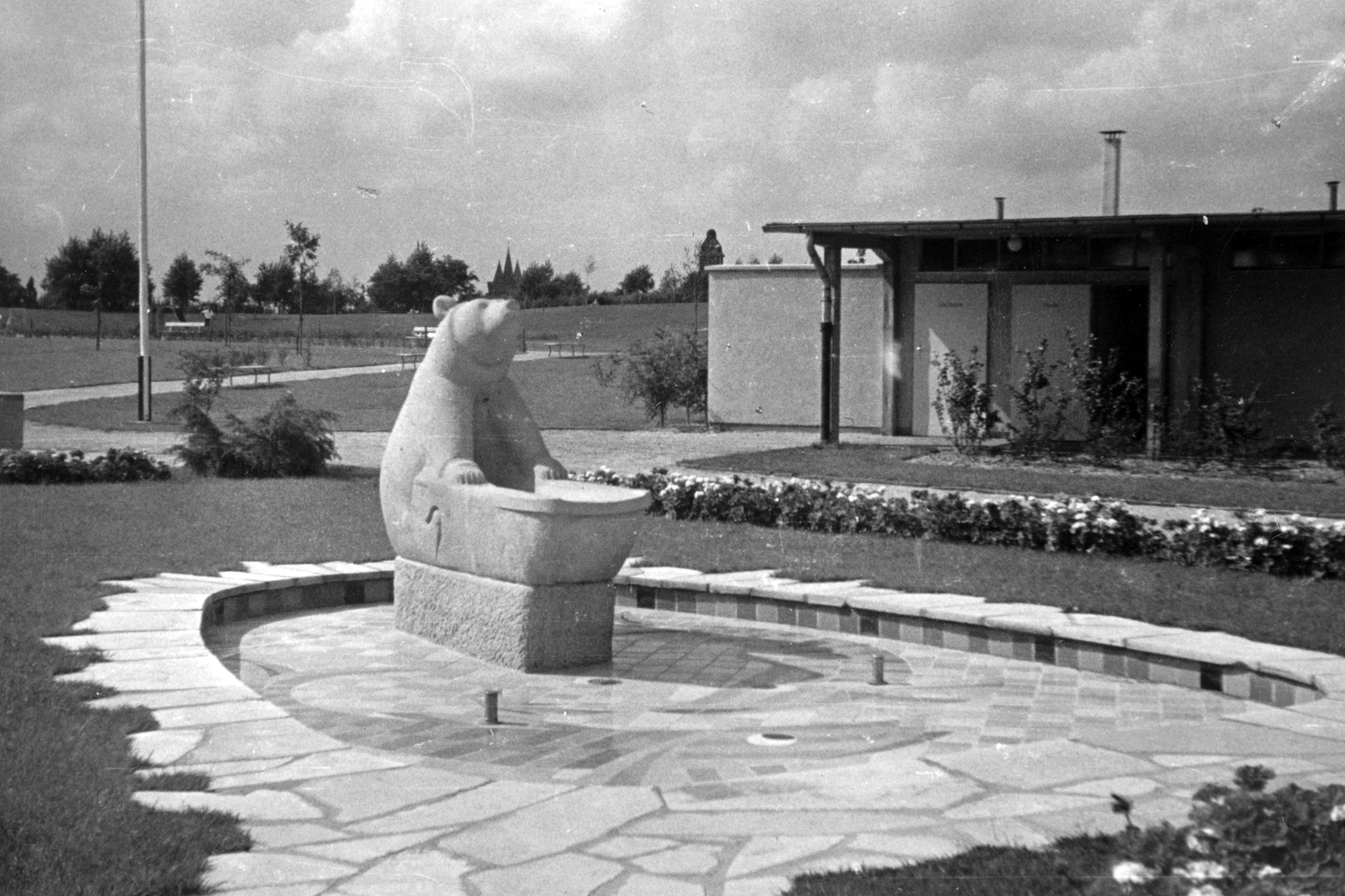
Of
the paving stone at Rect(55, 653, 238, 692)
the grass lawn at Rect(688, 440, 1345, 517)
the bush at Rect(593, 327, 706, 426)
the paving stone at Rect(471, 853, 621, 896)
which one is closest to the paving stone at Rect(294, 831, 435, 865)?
the paving stone at Rect(471, 853, 621, 896)

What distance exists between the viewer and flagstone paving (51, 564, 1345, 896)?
4.38 metres

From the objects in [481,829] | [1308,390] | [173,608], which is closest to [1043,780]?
[481,829]

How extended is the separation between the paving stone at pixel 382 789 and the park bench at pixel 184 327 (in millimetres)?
41732

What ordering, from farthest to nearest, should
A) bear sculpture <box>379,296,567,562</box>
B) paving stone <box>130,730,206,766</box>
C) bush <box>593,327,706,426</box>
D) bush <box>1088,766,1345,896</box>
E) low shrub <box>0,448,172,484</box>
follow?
bush <box>593,327,706,426</box>, low shrub <box>0,448,172,484</box>, bear sculpture <box>379,296,567,562</box>, paving stone <box>130,730,206,766</box>, bush <box>1088,766,1345,896</box>

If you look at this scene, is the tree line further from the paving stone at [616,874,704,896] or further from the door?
the paving stone at [616,874,704,896]

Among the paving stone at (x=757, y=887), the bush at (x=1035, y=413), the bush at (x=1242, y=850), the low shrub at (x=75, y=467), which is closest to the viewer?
the bush at (x=1242, y=850)

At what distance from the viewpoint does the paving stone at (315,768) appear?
511 centimetres

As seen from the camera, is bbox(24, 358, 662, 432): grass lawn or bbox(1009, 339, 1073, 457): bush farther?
bbox(24, 358, 662, 432): grass lawn

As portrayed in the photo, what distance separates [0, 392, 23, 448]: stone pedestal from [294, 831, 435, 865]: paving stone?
15.9 m

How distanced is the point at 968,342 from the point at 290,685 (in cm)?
1640

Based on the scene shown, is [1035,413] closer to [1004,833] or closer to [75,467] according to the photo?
[75,467]


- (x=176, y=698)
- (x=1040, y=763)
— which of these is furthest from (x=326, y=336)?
(x=1040, y=763)

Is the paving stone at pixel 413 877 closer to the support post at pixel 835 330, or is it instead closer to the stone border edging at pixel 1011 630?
the stone border edging at pixel 1011 630

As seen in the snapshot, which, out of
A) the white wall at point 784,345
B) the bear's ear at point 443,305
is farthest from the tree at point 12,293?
the bear's ear at point 443,305
